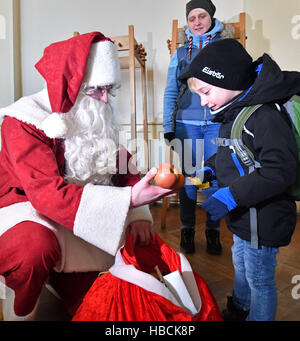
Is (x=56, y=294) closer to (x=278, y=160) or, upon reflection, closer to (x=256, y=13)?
(x=278, y=160)

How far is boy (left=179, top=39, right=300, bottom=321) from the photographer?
0.72 metres

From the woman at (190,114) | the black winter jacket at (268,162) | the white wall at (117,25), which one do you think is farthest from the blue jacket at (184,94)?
the white wall at (117,25)

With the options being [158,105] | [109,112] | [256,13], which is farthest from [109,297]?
[256,13]

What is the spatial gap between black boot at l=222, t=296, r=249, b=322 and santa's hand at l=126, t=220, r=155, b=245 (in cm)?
38

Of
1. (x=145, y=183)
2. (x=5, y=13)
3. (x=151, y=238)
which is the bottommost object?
(x=151, y=238)

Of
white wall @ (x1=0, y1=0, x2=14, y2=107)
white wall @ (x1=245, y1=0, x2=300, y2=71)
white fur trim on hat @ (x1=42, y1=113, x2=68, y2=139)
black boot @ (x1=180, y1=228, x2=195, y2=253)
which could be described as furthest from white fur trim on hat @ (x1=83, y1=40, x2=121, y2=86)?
white wall @ (x1=0, y1=0, x2=14, y2=107)

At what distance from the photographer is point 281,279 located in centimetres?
122

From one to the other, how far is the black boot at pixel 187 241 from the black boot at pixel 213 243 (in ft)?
0.28

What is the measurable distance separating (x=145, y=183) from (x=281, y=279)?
2.79 feet

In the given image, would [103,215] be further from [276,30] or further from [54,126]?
[276,30]

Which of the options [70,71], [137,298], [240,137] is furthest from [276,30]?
[137,298]

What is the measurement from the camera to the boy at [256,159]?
0.72 m

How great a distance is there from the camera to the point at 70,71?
0.88 meters
